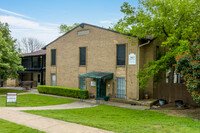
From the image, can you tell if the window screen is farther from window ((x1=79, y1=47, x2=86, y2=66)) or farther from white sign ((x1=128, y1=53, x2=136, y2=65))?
white sign ((x1=128, y1=53, x2=136, y2=65))

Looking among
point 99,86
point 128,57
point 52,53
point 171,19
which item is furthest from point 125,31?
point 52,53

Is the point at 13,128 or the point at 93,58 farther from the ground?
the point at 93,58

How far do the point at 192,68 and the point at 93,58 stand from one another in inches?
450

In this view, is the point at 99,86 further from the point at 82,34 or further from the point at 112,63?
the point at 82,34

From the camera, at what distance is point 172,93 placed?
17.3m

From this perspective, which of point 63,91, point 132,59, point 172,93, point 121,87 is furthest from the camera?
point 63,91

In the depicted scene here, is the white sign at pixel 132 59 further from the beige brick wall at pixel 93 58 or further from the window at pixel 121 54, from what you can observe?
the window at pixel 121 54

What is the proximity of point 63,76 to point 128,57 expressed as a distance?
936cm

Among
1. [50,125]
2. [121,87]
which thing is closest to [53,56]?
[121,87]

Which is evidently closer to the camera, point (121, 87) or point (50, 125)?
point (50, 125)

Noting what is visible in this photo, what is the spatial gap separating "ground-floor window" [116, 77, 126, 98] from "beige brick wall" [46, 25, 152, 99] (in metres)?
0.38

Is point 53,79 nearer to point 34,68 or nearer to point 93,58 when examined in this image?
point 34,68

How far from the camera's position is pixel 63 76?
23.9 metres

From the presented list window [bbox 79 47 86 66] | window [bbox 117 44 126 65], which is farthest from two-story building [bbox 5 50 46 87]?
window [bbox 117 44 126 65]
